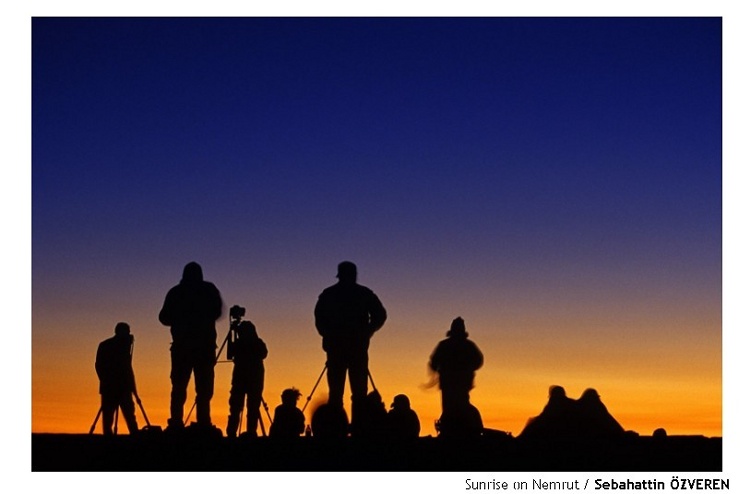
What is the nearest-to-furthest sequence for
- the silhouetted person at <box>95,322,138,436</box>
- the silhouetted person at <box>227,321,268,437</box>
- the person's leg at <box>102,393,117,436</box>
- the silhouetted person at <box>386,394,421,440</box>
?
the silhouetted person at <box>386,394,421,440</box>
the silhouetted person at <box>227,321,268,437</box>
the silhouetted person at <box>95,322,138,436</box>
the person's leg at <box>102,393,117,436</box>

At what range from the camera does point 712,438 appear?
1614 centimetres

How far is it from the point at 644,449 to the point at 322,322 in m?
3.69

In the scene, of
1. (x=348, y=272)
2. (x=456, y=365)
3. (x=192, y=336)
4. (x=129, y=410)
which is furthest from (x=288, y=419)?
(x=129, y=410)

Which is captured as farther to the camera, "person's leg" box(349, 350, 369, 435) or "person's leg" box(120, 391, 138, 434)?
"person's leg" box(120, 391, 138, 434)

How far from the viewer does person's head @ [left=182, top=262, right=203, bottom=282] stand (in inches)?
613

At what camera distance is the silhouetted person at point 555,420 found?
50.1 feet

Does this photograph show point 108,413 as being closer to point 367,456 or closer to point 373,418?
point 373,418

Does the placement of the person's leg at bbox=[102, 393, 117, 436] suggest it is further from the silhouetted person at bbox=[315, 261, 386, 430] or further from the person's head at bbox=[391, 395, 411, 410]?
the person's head at bbox=[391, 395, 411, 410]

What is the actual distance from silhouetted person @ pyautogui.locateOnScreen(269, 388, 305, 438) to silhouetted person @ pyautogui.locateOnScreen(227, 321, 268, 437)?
862 millimetres

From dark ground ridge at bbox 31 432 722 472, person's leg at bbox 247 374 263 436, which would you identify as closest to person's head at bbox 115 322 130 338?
person's leg at bbox 247 374 263 436

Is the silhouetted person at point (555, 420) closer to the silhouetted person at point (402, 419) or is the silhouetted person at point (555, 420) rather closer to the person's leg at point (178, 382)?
the silhouetted person at point (402, 419)
